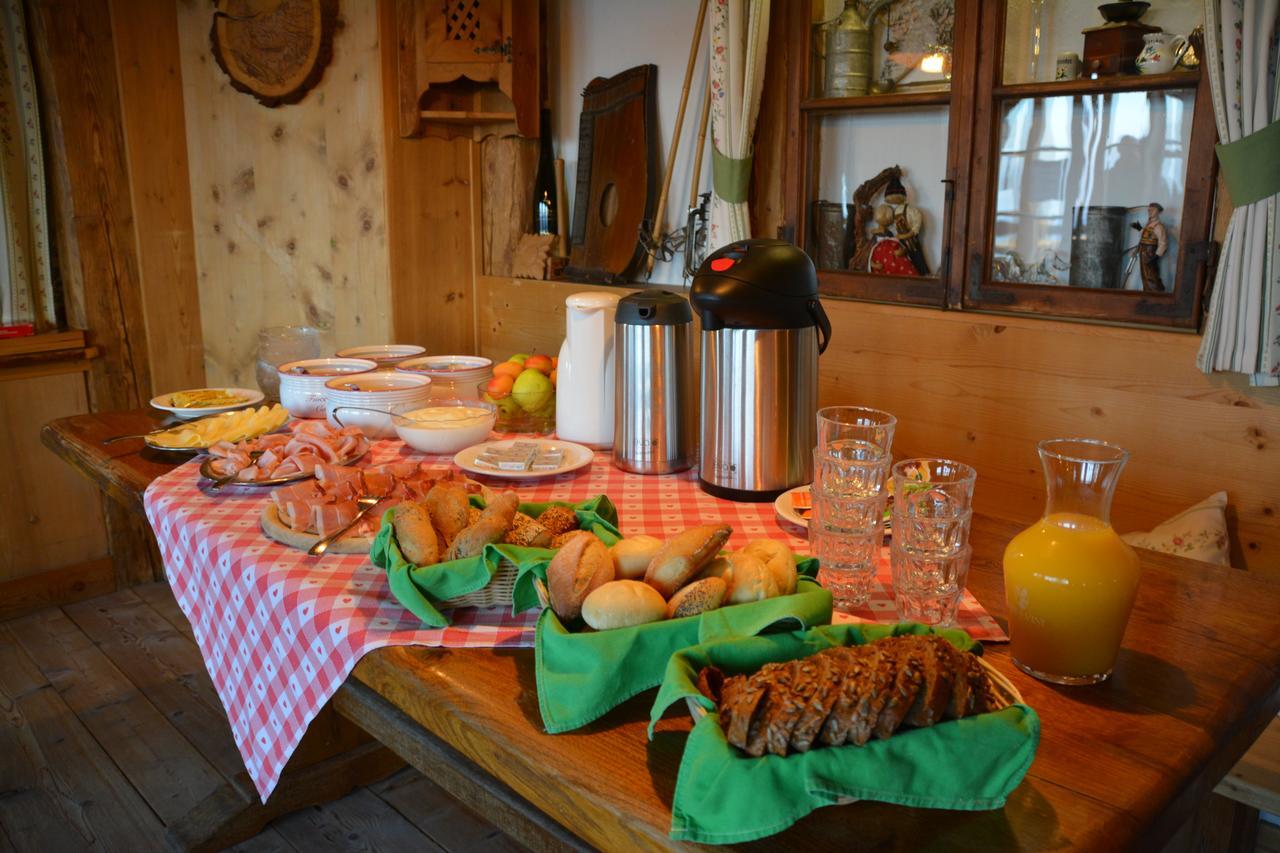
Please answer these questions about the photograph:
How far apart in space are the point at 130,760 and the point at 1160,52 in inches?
111

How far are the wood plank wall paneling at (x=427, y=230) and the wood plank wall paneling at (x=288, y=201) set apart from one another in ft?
0.13

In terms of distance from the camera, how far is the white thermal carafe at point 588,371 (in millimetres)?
1819

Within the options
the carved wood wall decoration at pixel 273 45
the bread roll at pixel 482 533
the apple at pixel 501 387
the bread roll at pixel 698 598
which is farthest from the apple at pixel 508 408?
the carved wood wall decoration at pixel 273 45

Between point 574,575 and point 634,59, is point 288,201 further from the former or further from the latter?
point 574,575

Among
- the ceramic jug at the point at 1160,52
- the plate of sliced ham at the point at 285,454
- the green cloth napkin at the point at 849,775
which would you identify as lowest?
the green cloth napkin at the point at 849,775

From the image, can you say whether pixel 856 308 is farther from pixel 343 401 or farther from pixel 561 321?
pixel 343 401

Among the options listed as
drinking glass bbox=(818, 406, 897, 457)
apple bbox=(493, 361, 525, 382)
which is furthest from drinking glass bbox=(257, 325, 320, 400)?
drinking glass bbox=(818, 406, 897, 457)

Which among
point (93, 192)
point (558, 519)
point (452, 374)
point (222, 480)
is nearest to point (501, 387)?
point (452, 374)

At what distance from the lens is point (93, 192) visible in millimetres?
3285

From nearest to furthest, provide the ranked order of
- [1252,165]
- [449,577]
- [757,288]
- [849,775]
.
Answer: [849,775], [449,577], [757,288], [1252,165]

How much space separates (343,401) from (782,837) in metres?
1.41

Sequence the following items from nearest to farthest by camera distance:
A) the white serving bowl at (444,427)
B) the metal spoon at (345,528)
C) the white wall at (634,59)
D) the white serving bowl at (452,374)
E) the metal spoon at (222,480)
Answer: the metal spoon at (345,528) → the metal spoon at (222,480) → the white serving bowl at (444,427) → the white serving bowl at (452,374) → the white wall at (634,59)

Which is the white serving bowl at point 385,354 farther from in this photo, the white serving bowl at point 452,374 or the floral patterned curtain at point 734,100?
the floral patterned curtain at point 734,100

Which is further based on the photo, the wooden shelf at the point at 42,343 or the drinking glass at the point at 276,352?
the wooden shelf at the point at 42,343
